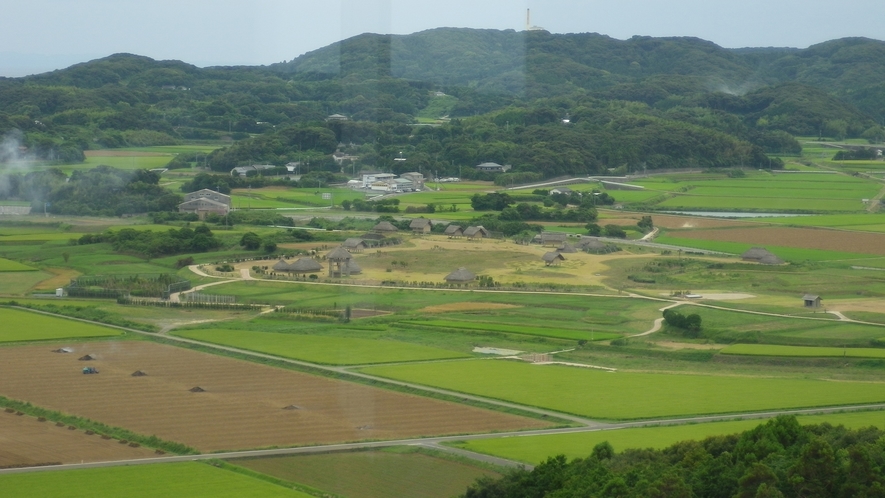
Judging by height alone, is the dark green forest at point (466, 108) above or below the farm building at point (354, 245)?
above

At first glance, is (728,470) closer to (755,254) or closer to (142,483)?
(142,483)

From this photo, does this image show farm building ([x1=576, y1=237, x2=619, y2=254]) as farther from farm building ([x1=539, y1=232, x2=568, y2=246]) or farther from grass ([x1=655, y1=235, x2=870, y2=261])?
grass ([x1=655, y1=235, x2=870, y2=261])

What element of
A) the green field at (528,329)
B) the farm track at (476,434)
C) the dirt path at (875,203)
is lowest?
the green field at (528,329)

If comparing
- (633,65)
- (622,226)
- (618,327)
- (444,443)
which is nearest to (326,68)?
(633,65)

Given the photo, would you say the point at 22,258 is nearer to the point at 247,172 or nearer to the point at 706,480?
the point at 247,172

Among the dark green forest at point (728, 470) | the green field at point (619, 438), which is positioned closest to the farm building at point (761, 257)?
the green field at point (619, 438)

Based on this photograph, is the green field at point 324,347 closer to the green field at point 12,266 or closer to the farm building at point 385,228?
the green field at point 12,266
